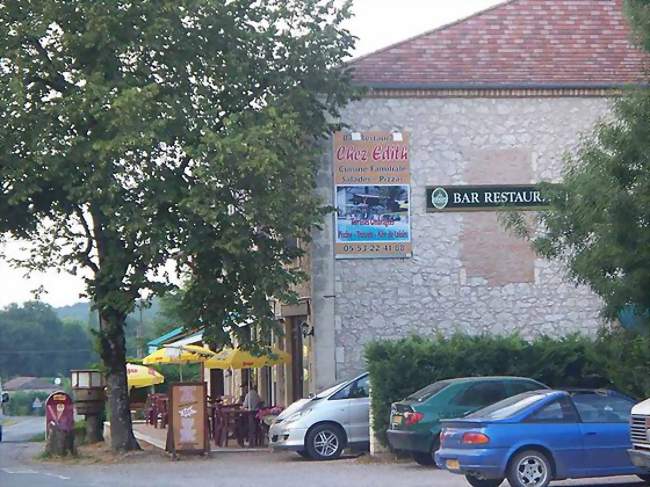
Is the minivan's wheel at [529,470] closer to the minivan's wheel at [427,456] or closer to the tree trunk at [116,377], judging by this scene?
the minivan's wheel at [427,456]

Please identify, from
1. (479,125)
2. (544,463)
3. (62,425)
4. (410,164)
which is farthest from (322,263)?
(544,463)

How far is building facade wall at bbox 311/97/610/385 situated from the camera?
27.7 m

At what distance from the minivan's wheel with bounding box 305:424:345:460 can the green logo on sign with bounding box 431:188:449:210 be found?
641cm

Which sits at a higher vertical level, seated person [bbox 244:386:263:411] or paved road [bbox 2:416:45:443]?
seated person [bbox 244:386:263:411]

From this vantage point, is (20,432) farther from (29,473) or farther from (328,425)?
(328,425)

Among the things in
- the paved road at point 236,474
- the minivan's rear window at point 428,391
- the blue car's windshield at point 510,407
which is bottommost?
the paved road at point 236,474

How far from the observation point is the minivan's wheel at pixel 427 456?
68.0ft

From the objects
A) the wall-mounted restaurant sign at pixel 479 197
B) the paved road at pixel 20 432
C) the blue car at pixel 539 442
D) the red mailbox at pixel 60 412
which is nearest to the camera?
the blue car at pixel 539 442

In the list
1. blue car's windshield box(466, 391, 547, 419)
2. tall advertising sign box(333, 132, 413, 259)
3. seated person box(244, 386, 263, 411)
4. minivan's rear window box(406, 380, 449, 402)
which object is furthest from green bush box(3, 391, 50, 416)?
blue car's windshield box(466, 391, 547, 419)

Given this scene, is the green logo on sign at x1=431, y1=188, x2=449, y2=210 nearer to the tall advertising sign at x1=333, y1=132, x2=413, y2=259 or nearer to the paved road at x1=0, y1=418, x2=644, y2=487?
the tall advertising sign at x1=333, y1=132, x2=413, y2=259

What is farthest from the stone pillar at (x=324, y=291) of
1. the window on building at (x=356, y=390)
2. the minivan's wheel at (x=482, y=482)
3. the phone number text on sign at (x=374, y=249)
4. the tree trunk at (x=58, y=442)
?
the minivan's wheel at (x=482, y=482)

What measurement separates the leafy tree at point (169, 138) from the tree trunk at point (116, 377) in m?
1.23

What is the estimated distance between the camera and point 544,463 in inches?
656

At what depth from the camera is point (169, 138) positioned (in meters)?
24.3
